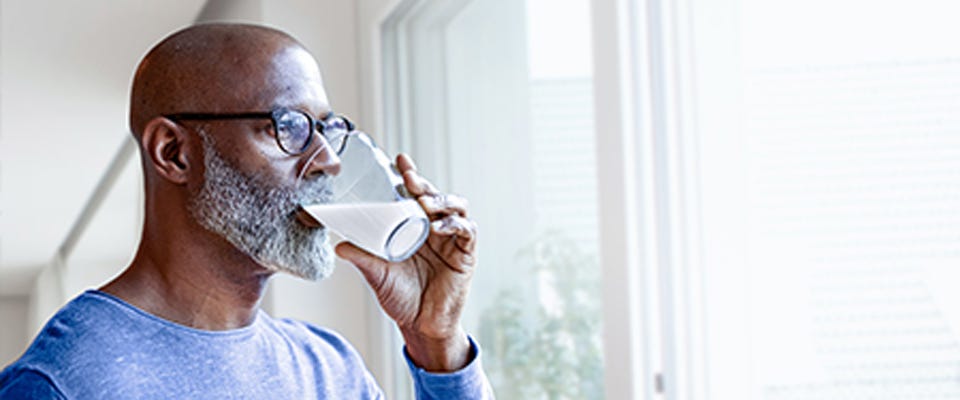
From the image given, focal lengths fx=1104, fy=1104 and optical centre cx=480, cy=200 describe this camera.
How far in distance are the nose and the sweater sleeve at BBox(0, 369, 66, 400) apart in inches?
12.2

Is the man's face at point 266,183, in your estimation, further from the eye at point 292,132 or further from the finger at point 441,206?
the finger at point 441,206

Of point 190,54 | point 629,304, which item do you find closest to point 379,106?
point 629,304

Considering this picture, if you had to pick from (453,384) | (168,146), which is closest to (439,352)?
(453,384)

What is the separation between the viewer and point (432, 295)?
1257mm

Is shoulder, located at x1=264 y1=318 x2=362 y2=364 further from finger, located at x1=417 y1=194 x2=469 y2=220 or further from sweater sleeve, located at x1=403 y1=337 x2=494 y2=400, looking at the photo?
finger, located at x1=417 y1=194 x2=469 y2=220

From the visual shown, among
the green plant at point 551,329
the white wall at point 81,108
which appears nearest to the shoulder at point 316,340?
the green plant at point 551,329

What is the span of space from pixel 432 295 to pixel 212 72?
35cm

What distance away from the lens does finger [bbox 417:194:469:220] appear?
3.49 feet

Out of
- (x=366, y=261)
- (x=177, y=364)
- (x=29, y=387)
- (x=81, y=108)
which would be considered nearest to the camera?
(x=29, y=387)

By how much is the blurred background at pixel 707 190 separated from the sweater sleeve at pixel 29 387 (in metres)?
0.89

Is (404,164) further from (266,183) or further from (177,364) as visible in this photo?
(177,364)

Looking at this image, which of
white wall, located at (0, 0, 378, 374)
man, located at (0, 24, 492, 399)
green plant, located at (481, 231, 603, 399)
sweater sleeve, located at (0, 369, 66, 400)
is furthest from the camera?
white wall, located at (0, 0, 378, 374)

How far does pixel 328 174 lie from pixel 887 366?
699mm

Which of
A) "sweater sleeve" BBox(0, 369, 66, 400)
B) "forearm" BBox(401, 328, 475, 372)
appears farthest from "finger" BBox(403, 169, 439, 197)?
"sweater sleeve" BBox(0, 369, 66, 400)
